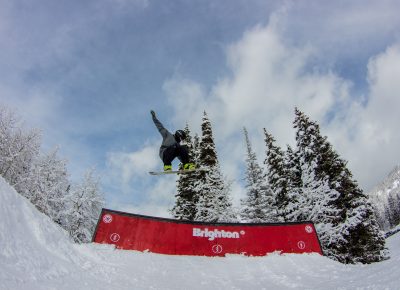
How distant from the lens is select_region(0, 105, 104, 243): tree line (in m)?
24.9

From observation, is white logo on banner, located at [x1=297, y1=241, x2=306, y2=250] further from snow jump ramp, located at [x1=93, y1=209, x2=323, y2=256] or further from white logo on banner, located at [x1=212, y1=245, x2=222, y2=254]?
white logo on banner, located at [x1=212, y1=245, x2=222, y2=254]

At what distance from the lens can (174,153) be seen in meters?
12.2

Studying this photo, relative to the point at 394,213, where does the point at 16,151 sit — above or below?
below

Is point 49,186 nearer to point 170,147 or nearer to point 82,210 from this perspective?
point 82,210

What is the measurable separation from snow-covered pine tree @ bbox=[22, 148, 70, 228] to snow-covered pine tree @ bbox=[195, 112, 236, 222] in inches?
440

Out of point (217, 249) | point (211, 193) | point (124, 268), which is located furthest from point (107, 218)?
point (211, 193)

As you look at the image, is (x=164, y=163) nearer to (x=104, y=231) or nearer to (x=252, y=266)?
(x=104, y=231)

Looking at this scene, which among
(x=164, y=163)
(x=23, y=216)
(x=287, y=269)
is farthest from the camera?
(x=164, y=163)

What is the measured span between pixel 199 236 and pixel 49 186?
18.1 m

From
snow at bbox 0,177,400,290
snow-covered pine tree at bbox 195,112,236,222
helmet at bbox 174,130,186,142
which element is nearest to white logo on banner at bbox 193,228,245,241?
snow at bbox 0,177,400,290

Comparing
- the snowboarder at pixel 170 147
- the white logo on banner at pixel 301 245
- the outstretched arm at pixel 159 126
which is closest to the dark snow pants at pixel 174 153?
the snowboarder at pixel 170 147

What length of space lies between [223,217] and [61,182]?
14.1 m

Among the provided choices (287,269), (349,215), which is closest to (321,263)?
(287,269)

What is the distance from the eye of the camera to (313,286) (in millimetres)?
8516
